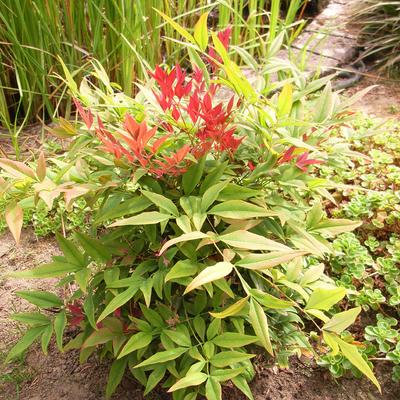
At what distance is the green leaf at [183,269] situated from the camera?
1.01 meters

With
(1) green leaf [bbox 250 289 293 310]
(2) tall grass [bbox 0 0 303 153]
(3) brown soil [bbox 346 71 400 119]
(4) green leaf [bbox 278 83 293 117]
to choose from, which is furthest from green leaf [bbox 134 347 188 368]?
(3) brown soil [bbox 346 71 400 119]

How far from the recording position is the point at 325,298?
3.63 feet

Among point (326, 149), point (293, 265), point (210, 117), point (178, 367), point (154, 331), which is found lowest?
point (178, 367)

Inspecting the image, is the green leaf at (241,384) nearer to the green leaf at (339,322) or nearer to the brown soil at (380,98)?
the green leaf at (339,322)

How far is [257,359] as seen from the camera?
4.82 ft

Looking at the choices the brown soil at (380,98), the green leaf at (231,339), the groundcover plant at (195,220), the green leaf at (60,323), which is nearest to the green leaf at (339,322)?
the groundcover plant at (195,220)

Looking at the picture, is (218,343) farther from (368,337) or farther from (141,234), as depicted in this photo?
(368,337)

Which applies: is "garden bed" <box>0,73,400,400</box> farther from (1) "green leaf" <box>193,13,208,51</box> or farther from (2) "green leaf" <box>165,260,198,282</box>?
(1) "green leaf" <box>193,13,208,51</box>

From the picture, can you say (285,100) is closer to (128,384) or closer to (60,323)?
(60,323)

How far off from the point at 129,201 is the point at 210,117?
0.85 ft

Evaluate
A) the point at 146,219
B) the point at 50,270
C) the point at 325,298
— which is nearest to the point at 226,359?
the point at 325,298

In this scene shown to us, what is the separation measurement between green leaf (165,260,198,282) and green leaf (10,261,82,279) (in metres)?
0.28

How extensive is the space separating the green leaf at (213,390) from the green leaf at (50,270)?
1.36 ft

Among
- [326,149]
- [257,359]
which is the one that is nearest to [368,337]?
[257,359]
